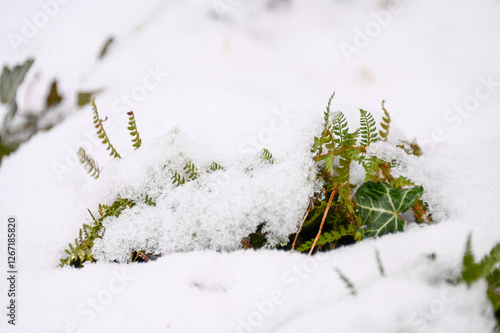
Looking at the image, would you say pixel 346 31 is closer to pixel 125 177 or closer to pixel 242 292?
pixel 125 177

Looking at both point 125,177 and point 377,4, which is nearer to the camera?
point 125,177

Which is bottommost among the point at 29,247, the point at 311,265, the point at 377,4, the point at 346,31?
the point at 29,247

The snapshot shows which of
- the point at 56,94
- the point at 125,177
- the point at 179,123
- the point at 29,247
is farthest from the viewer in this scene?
the point at 56,94

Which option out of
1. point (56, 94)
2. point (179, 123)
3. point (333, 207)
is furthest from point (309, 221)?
point (56, 94)

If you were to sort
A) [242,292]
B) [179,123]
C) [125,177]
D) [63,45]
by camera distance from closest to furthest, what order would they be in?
[242,292] → [125,177] → [179,123] → [63,45]

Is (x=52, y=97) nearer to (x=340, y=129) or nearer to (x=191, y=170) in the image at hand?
(x=191, y=170)

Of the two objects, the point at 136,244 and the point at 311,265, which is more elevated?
the point at 311,265

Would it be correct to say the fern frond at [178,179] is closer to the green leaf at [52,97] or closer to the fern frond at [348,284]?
the fern frond at [348,284]
